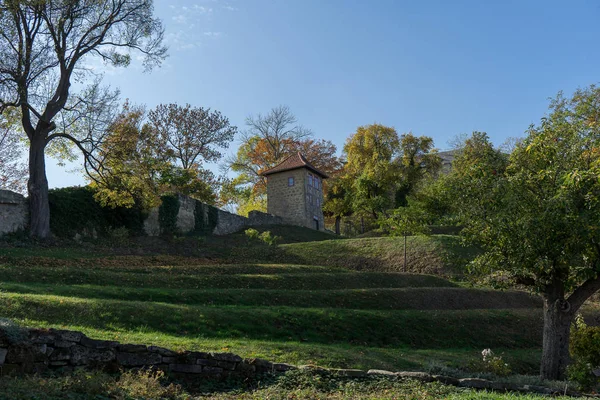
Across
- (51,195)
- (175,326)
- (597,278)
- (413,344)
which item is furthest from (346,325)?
(51,195)

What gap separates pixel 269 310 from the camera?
47.9 feet

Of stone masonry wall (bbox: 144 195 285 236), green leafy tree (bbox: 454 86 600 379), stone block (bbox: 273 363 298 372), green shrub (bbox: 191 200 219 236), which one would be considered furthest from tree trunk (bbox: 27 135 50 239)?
green leafy tree (bbox: 454 86 600 379)

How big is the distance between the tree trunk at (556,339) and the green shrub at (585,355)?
21 cm

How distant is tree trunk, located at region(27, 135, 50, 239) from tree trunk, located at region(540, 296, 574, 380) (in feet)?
70.3

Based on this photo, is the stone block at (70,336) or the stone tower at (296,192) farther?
the stone tower at (296,192)

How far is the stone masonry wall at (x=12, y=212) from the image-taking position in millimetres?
22938

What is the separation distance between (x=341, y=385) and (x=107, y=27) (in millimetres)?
23702

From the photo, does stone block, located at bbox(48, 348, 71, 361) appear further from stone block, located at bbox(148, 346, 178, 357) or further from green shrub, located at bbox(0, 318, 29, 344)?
stone block, located at bbox(148, 346, 178, 357)

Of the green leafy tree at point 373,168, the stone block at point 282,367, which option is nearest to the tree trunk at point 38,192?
the stone block at point 282,367

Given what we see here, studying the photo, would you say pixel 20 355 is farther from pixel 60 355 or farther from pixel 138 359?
pixel 138 359

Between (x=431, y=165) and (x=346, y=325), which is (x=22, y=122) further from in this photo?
(x=431, y=165)

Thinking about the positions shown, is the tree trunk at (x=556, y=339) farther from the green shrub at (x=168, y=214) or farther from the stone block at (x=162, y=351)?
the green shrub at (x=168, y=214)

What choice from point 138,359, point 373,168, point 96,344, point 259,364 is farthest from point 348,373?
point 373,168

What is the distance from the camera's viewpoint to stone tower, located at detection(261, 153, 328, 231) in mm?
44688
